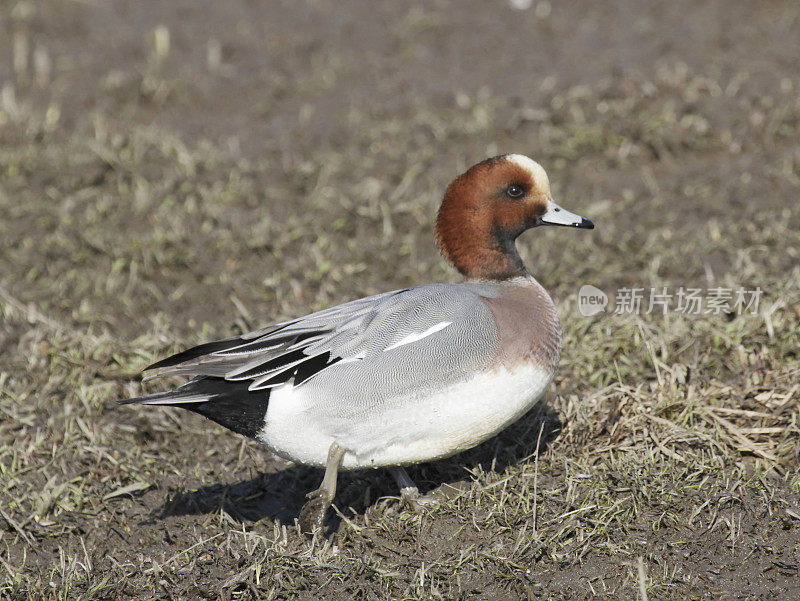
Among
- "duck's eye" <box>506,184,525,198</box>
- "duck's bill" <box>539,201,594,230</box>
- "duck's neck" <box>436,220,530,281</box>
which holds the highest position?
"duck's eye" <box>506,184,525,198</box>

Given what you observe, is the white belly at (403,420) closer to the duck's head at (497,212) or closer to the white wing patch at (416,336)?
the white wing patch at (416,336)

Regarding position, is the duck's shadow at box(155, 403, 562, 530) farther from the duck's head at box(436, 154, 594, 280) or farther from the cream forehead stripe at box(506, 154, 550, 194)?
the cream forehead stripe at box(506, 154, 550, 194)

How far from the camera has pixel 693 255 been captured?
4.63 meters

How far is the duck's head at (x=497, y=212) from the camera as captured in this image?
3445 millimetres

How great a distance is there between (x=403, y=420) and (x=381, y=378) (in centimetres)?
15

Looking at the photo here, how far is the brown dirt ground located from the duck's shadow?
0.04 feet

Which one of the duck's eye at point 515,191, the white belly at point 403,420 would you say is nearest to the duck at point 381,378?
the white belly at point 403,420

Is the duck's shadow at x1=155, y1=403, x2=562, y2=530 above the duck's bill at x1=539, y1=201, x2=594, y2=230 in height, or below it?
below

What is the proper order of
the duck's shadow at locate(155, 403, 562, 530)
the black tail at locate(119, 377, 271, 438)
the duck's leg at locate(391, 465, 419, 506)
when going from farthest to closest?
the duck's shadow at locate(155, 403, 562, 530) < the duck's leg at locate(391, 465, 419, 506) < the black tail at locate(119, 377, 271, 438)

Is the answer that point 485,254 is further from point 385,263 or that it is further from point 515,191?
point 385,263

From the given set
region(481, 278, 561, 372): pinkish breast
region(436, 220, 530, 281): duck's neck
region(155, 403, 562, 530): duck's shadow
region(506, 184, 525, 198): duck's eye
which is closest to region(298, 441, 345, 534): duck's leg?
region(155, 403, 562, 530): duck's shadow

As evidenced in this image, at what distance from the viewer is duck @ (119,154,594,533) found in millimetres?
2992

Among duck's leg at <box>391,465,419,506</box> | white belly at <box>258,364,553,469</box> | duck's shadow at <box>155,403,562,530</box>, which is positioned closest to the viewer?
white belly at <box>258,364,553,469</box>

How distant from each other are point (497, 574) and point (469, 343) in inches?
27.5
